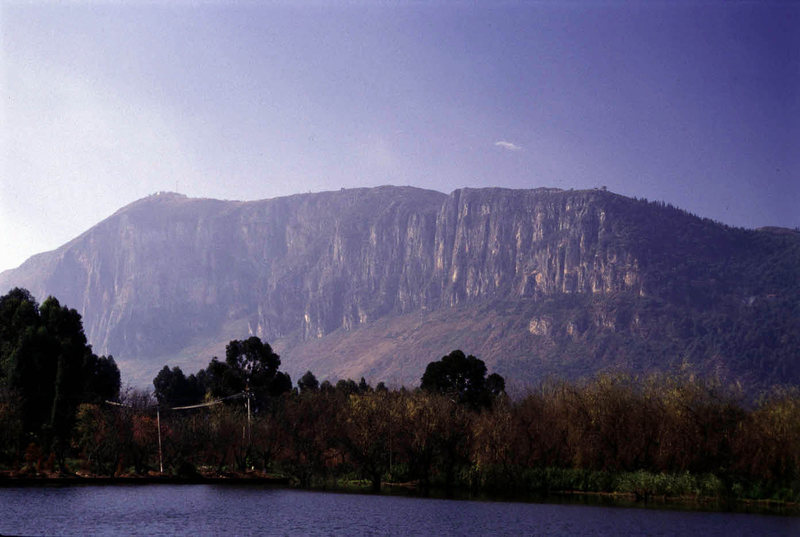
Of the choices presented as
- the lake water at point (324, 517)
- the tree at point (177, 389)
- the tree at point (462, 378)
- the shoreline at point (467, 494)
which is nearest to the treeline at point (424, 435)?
the shoreline at point (467, 494)

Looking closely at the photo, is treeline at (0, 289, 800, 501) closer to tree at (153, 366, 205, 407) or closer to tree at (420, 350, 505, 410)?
tree at (420, 350, 505, 410)

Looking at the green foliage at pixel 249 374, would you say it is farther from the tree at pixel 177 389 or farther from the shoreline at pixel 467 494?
the tree at pixel 177 389

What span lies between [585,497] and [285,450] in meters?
26.8

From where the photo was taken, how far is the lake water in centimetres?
4094

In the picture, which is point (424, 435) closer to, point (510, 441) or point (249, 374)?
point (510, 441)

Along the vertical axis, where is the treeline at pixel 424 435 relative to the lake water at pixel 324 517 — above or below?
above

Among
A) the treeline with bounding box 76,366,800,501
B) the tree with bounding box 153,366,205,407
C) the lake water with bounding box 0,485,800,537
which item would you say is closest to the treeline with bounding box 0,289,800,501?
the treeline with bounding box 76,366,800,501

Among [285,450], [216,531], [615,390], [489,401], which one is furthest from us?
[489,401]

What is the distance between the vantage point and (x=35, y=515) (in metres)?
41.7

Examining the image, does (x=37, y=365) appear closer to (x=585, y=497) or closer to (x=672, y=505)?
(x=585, y=497)

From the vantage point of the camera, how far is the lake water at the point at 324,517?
4094 cm

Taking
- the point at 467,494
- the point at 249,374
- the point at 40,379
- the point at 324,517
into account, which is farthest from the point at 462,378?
the point at 324,517

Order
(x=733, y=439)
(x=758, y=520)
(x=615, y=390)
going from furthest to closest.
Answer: (x=615, y=390) < (x=733, y=439) < (x=758, y=520)

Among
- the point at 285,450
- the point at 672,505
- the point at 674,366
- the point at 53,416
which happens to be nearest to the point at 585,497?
the point at 672,505
